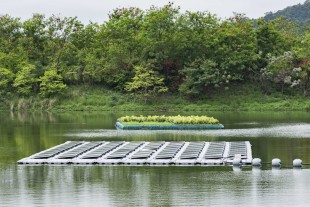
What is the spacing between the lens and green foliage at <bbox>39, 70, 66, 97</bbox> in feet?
204

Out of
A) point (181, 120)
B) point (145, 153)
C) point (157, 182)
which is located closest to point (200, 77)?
point (181, 120)

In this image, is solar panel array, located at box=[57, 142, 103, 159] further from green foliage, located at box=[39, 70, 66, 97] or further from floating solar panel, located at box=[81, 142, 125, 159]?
green foliage, located at box=[39, 70, 66, 97]

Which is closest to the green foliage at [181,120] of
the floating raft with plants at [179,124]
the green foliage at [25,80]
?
the floating raft with plants at [179,124]

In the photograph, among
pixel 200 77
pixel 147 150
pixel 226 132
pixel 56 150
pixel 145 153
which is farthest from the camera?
pixel 200 77

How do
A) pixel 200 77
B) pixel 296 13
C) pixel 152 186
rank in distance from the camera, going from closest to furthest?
pixel 152 186 → pixel 200 77 → pixel 296 13

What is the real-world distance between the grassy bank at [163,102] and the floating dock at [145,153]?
28478 millimetres

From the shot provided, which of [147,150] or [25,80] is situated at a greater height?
[25,80]

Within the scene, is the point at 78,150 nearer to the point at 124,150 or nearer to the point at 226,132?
the point at 124,150

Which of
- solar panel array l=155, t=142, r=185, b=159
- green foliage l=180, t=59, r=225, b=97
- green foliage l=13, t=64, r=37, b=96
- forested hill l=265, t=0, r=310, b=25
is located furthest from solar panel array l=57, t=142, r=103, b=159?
forested hill l=265, t=0, r=310, b=25

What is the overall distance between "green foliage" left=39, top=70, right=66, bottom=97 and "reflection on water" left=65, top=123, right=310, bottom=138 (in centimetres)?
2368

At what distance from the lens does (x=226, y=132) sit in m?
37.2

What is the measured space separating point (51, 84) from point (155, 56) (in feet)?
32.1

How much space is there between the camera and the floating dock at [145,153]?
2473 centimetres

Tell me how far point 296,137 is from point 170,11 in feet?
106
